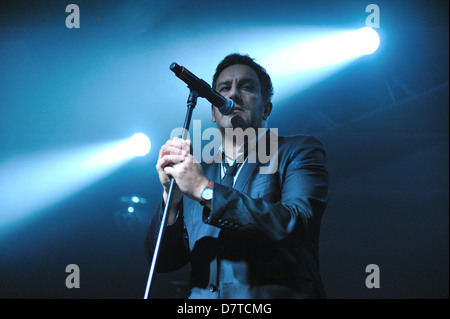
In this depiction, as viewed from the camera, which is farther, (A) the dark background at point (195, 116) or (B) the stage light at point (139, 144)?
(B) the stage light at point (139, 144)

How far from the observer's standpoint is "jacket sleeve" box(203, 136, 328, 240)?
1071 millimetres

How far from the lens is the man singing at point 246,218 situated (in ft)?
3.54

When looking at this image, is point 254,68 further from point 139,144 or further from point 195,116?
point 139,144

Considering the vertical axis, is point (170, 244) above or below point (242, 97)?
below

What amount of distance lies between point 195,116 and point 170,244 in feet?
8.77

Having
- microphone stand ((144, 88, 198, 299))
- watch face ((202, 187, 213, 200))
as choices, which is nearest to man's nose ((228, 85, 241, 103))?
microphone stand ((144, 88, 198, 299))

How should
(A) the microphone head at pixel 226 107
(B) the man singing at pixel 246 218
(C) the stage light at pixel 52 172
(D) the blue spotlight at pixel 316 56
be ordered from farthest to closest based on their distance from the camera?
(C) the stage light at pixel 52 172
(D) the blue spotlight at pixel 316 56
(A) the microphone head at pixel 226 107
(B) the man singing at pixel 246 218

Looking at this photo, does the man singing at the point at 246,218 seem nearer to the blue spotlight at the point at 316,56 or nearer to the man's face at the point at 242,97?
the man's face at the point at 242,97

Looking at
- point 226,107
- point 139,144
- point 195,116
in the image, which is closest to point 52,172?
point 139,144

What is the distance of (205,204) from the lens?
1079 millimetres

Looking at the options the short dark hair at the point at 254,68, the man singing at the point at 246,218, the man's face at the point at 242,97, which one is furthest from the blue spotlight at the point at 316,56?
the man singing at the point at 246,218

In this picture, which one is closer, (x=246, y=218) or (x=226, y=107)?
(x=246, y=218)

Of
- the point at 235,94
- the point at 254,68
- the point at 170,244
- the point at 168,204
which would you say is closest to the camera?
the point at 168,204

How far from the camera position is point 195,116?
3.95 metres
